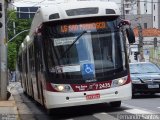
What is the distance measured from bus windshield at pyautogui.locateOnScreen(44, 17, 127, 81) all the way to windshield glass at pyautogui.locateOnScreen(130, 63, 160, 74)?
7352 millimetres

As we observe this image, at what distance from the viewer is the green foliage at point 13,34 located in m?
72.9

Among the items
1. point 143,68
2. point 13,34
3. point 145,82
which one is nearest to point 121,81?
point 145,82

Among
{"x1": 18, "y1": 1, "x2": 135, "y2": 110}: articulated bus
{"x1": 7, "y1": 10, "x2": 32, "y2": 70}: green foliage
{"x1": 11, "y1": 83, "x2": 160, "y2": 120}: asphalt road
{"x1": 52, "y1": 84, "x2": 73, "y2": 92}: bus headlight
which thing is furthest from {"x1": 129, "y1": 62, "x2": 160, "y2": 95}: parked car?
{"x1": 7, "y1": 10, "x2": 32, "y2": 70}: green foliage

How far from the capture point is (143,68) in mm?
21812

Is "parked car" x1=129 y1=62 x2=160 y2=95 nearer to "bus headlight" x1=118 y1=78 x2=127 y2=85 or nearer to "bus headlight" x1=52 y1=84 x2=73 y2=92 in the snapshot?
"bus headlight" x1=118 y1=78 x2=127 y2=85

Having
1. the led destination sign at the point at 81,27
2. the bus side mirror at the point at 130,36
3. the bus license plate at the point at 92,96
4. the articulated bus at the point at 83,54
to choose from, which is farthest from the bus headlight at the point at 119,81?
the led destination sign at the point at 81,27

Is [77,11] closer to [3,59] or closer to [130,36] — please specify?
[130,36]

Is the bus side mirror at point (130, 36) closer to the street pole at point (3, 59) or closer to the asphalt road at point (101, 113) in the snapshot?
the asphalt road at point (101, 113)

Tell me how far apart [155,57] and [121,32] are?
52.9m

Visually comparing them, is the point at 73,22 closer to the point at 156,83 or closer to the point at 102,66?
the point at 102,66

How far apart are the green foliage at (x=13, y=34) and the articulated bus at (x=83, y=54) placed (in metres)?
57.7

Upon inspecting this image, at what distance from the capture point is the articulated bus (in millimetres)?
13672

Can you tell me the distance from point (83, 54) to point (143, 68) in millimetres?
8401

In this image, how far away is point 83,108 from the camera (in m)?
16.6
